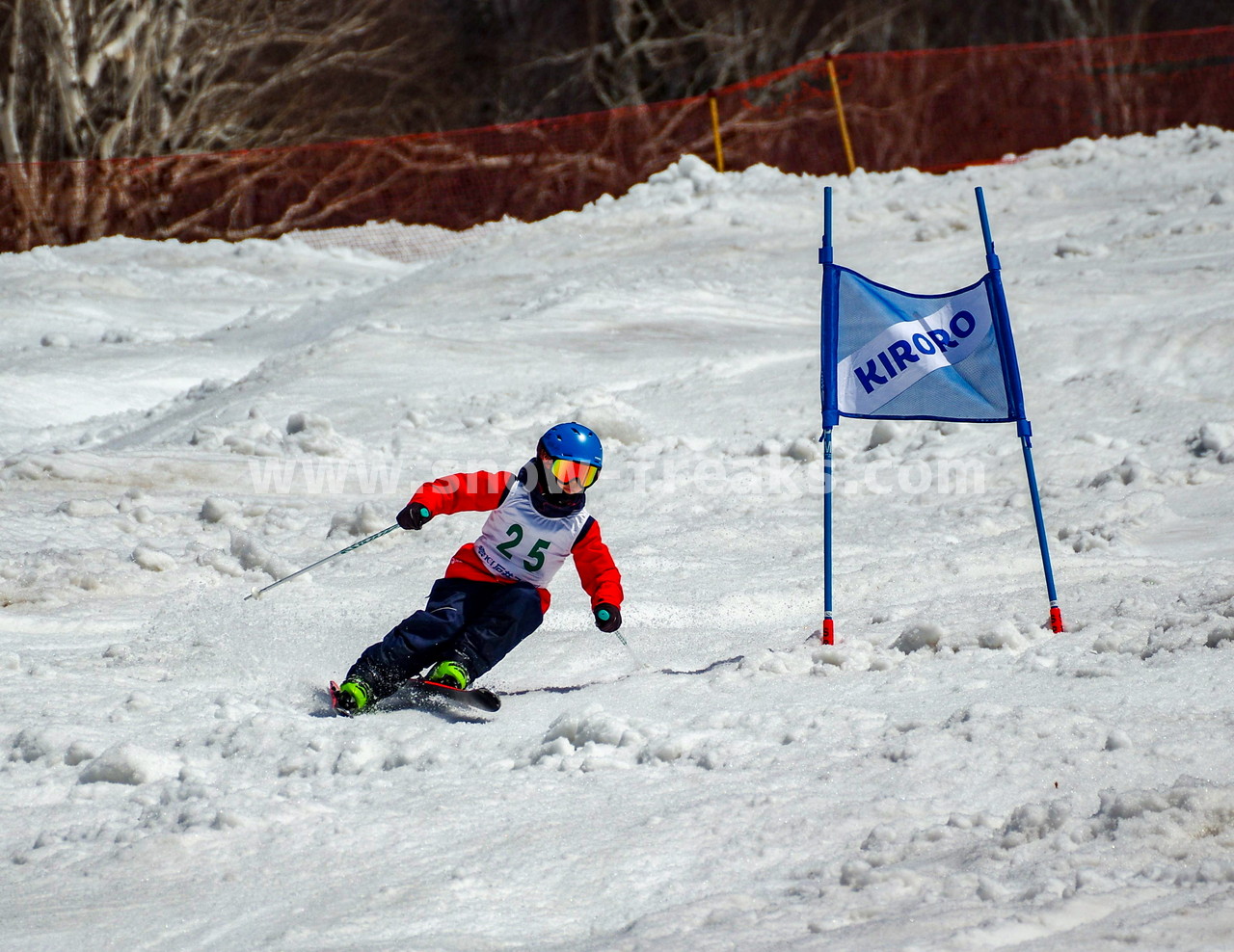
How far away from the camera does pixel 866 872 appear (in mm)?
3088

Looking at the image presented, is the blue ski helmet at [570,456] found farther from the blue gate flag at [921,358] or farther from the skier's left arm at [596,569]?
the blue gate flag at [921,358]

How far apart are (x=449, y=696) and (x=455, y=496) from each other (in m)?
0.82

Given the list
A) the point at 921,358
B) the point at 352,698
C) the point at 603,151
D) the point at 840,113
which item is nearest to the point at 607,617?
the point at 352,698

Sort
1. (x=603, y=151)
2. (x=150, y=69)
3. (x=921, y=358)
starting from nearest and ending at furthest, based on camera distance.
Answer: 1. (x=921, y=358)
2. (x=603, y=151)
3. (x=150, y=69)

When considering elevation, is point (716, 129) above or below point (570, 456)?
above

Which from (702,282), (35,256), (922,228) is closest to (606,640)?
(702,282)

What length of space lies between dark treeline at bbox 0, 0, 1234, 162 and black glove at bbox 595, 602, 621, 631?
18.1m

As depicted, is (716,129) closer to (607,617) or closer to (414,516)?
(414,516)

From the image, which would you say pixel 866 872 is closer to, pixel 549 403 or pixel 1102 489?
pixel 1102 489

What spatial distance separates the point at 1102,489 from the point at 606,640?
3314 mm

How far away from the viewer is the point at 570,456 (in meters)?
4.98

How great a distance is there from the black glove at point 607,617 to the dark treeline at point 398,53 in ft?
59.5

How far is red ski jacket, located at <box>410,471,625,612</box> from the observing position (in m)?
5.12

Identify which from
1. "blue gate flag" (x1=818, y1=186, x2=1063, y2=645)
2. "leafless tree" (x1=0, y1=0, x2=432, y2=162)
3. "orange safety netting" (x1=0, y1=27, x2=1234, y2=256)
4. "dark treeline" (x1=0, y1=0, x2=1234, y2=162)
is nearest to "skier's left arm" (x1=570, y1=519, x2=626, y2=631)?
"blue gate flag" (x1=818, y1=186, x2=1063, y2=645)
